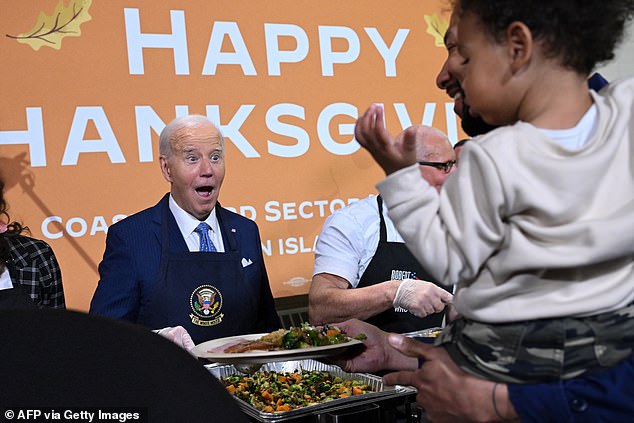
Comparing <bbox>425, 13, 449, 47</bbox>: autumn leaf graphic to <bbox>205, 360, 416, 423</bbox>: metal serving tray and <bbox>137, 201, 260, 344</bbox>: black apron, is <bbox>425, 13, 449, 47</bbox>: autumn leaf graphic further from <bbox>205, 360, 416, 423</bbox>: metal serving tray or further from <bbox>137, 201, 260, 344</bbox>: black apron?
<bbox>205, 360, 416, 423</bbox>: metal serving tray

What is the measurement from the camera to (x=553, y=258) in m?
0.83

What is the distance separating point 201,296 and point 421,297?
0.80 meters

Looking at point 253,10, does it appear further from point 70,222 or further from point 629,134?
point 629,134

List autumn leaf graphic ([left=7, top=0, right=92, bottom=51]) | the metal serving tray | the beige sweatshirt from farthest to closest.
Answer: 1. autumn leaf graphic ([left=7, top=0, right=92, bottom=51])
2. the metal serving tray
3. the beige sweatshirt

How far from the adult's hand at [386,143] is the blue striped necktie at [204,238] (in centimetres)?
193

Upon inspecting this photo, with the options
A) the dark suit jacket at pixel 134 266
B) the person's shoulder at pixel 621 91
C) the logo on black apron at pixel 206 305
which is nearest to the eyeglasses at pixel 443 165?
the dark suit jacket at pixel 134 266

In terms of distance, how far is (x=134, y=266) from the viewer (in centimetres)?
260

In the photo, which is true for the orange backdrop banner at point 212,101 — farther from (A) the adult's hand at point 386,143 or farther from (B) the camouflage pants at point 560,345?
(B) the camouflage pants at point 560,345

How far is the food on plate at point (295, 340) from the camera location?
1.54m

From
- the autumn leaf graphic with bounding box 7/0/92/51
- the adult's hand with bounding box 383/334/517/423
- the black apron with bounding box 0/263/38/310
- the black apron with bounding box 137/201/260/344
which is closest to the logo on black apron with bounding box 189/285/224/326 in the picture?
the black apron with bounding box 137/201/260/344

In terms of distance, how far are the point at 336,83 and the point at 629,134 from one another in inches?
111

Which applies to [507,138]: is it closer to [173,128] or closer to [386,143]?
[386,143]

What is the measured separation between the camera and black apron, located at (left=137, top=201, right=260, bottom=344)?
2.57m

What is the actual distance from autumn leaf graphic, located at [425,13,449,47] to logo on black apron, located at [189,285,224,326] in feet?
6.49
